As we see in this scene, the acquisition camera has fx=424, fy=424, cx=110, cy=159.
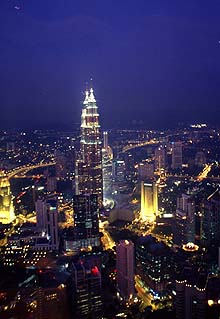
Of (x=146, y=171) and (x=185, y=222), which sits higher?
(x=146, y=171)

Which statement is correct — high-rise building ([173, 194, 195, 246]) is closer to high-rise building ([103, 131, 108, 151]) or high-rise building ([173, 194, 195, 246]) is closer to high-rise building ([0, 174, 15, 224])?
high-rise building ([103, 131, 108, 151])

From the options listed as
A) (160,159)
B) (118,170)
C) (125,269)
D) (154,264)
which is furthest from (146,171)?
(125,269)

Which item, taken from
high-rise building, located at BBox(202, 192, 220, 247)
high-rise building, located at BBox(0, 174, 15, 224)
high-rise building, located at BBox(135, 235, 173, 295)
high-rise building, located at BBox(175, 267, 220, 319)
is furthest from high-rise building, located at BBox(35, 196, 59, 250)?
high-rise building, located at BBox(175, 267, 220, 319)

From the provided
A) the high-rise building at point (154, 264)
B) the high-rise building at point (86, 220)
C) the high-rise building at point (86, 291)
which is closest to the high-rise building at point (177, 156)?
the high-rise building at point (86, 220)

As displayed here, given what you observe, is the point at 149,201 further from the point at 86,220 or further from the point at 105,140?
the point at 86,220

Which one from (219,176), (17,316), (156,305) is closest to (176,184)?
(219,176)

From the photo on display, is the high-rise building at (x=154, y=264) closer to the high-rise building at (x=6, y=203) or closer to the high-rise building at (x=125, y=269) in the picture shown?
the high-rise building at (x=125, y=269)

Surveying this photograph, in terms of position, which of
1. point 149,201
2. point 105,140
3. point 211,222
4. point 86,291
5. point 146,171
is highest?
point 105,140
